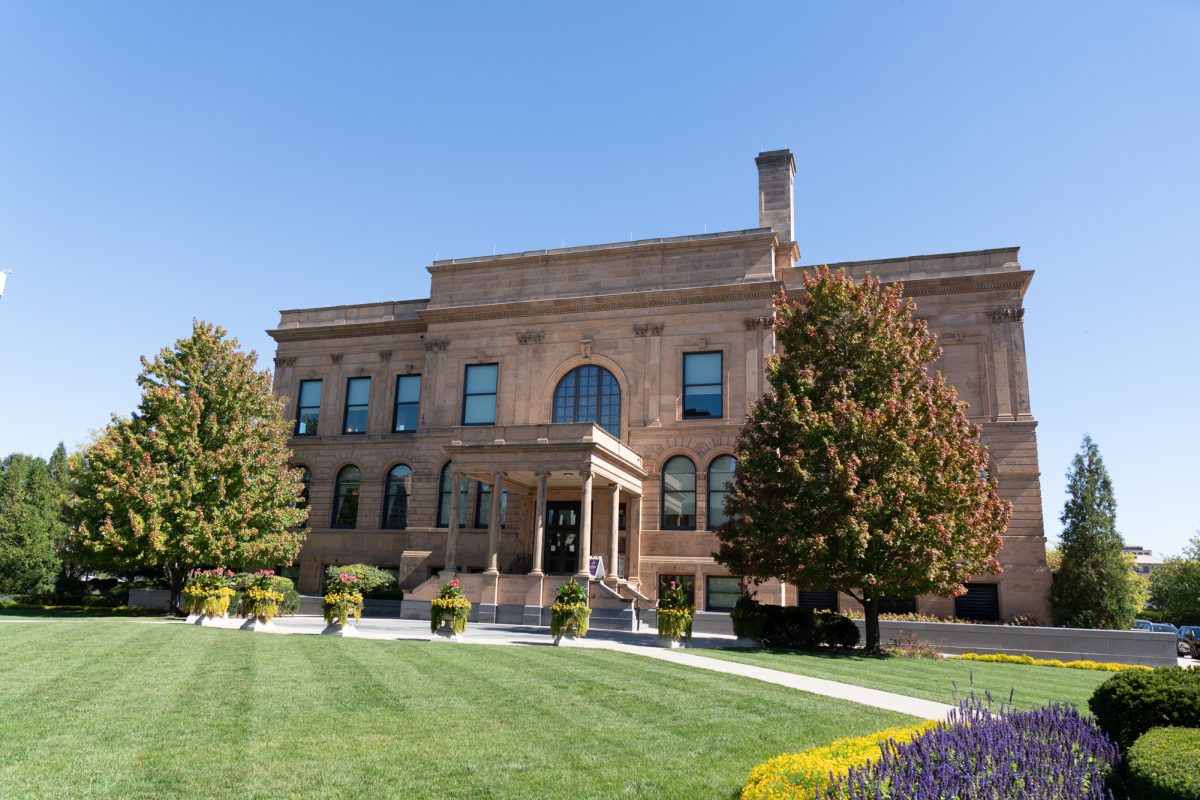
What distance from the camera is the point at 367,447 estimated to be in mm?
43562

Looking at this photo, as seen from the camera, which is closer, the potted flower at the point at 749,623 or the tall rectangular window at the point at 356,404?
→ the potted flower at the point at 749,623

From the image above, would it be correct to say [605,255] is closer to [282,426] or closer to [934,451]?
[282,426]

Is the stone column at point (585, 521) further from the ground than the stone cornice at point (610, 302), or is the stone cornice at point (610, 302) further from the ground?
the stone cornice at point (610, 302)

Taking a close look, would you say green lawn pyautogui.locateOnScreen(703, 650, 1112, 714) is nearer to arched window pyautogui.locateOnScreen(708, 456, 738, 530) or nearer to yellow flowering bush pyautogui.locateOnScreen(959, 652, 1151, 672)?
yellow flowering bush pyautogui.locateOnScreen(959, 652, 1151, 672)

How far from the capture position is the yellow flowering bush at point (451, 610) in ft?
72.9

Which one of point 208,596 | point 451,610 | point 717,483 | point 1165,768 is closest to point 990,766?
point 1165,768

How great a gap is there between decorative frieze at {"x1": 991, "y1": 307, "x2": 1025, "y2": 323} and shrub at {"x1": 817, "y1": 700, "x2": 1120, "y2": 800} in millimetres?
31129

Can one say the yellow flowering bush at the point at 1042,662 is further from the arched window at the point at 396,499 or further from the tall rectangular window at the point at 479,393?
the arched window at the point at 396,499

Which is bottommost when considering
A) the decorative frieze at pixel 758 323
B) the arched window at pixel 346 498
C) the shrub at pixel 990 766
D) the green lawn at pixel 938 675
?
the green lawn at pixel 938 675

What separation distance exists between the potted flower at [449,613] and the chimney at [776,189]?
86.0ft

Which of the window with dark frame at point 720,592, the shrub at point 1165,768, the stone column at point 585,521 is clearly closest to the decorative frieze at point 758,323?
the stone column at point 585,521

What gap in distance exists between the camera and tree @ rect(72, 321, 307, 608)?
1209 inches

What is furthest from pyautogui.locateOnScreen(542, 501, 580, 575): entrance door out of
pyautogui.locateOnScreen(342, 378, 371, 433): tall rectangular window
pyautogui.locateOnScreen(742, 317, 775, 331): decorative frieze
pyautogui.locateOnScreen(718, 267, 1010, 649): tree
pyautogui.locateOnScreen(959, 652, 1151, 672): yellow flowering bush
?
pyautogui.locateOnScreen(959, 652, 1151, 672): yellow flowering bush

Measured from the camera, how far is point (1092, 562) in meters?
30.3
